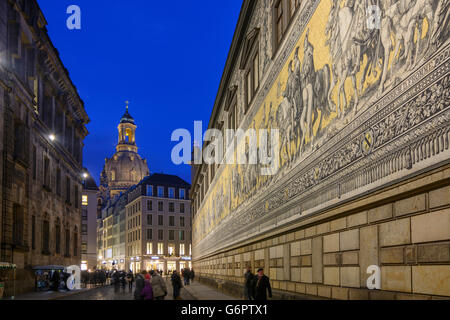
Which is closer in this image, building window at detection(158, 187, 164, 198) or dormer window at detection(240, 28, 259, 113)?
dormer window at detection(240, 28, 259, 113)

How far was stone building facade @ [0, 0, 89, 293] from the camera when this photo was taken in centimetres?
2623

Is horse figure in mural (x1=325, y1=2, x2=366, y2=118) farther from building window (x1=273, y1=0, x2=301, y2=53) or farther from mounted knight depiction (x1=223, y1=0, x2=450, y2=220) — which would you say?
building window (x1=273, y1=0, x2=301, y2=53)

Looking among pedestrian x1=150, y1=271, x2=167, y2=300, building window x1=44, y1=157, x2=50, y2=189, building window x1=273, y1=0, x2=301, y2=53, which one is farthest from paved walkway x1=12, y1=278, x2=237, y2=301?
building window x1=273, y1=0, x2=301, y2=53

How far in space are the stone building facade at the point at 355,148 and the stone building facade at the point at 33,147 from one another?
15650mm

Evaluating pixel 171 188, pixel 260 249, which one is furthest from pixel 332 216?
pixel 171 188

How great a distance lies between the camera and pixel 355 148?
8.61 meters

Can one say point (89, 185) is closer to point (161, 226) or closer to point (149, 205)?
point (149, 205)

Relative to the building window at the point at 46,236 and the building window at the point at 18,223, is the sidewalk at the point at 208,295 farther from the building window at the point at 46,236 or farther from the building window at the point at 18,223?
the building window at the point at 46,236

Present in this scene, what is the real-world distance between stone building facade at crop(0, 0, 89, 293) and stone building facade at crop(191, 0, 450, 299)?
51.3 feet

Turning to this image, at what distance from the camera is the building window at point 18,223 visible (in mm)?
28562

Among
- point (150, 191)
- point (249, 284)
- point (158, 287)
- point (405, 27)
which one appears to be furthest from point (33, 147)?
point (150, 191)

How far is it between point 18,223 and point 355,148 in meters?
25.4

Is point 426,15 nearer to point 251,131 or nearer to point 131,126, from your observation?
point 251,131

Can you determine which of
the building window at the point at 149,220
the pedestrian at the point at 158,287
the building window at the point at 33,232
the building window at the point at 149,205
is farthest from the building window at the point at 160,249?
the pedestrian at the point at 158,287
